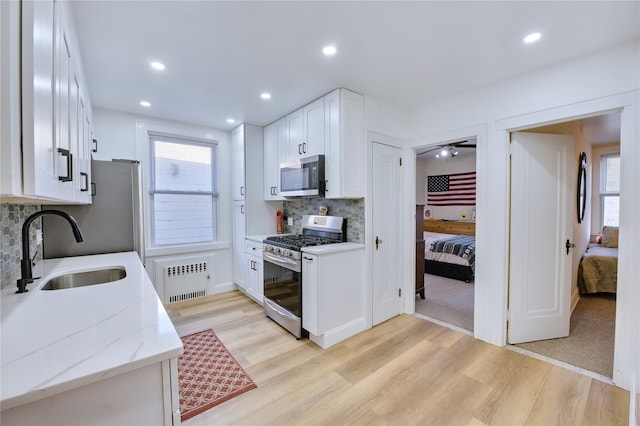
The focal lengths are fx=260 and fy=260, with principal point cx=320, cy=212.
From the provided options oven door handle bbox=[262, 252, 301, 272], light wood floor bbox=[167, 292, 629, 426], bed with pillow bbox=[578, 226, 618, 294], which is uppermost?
oven door handle bbox=[262, 252, 301, 272]

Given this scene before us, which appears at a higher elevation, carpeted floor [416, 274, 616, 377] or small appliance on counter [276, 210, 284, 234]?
small appliance on counter [276, 210, 284, 234]

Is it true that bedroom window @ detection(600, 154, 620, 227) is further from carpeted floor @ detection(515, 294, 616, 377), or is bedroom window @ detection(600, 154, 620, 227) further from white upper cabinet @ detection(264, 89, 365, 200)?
white upper cabinet @ detection(264, 89, 365, 200)

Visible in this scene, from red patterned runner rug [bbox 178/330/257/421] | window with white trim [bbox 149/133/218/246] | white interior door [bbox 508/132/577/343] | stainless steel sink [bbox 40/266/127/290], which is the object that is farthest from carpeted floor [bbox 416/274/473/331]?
window with white trim [bbox 149/133/218/246]

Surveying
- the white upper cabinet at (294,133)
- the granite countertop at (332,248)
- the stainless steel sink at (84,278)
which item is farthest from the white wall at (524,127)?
the stainless steel sink at (84,278)

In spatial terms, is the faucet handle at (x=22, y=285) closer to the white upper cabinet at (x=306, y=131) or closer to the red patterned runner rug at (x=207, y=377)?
the red patterned runner rug at (x=207, y=377)

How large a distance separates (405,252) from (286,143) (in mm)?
2096

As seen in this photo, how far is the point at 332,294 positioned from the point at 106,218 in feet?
7.76

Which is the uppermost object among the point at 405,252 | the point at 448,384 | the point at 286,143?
the point at 286,143

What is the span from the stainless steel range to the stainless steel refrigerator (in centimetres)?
137

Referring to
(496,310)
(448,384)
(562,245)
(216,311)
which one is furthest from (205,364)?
(562,245)

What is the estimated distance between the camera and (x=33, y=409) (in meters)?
0.64

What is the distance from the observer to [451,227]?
6.68 m

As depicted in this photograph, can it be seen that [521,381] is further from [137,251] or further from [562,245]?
[137,251]

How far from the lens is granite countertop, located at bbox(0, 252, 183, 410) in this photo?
0.66m
